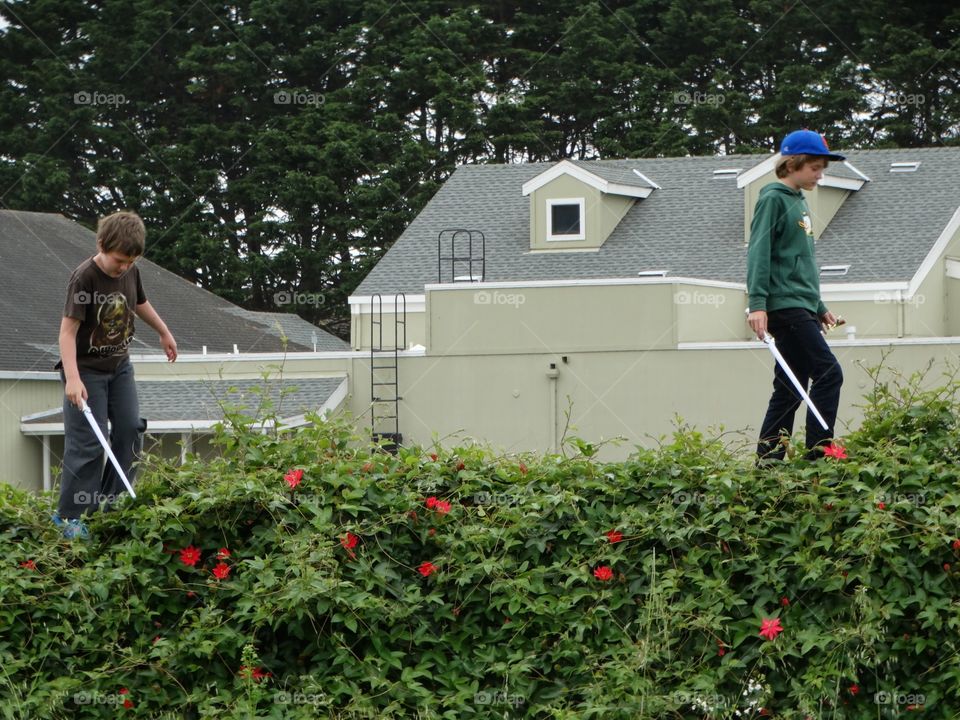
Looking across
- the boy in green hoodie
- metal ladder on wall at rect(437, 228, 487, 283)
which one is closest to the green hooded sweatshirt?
the boy in green hoodie

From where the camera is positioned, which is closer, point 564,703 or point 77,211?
point 564,703

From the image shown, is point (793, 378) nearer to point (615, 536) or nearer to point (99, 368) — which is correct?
point (615, 536)

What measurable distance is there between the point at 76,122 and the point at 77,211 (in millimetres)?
3061

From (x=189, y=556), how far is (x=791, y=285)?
3255 mm

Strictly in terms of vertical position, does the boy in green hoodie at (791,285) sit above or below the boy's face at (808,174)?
below

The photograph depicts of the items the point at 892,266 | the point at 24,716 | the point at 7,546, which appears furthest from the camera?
the point at 892,266

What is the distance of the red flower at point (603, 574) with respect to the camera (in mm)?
6125

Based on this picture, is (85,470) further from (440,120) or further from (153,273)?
(440,120)

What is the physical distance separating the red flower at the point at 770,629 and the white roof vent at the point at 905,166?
85.6 feet

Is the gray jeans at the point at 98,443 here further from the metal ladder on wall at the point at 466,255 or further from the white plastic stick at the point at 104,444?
the metal ladder on wall at the point at 466,255

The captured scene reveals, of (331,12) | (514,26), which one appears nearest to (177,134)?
(331,12)

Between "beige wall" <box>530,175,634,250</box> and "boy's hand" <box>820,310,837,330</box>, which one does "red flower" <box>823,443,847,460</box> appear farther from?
"beige wall" <box>530,175,634,250</box>

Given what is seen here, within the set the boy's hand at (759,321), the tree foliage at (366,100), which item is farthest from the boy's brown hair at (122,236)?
the tree foliage at (366,100)

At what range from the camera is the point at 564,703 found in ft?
19.5
